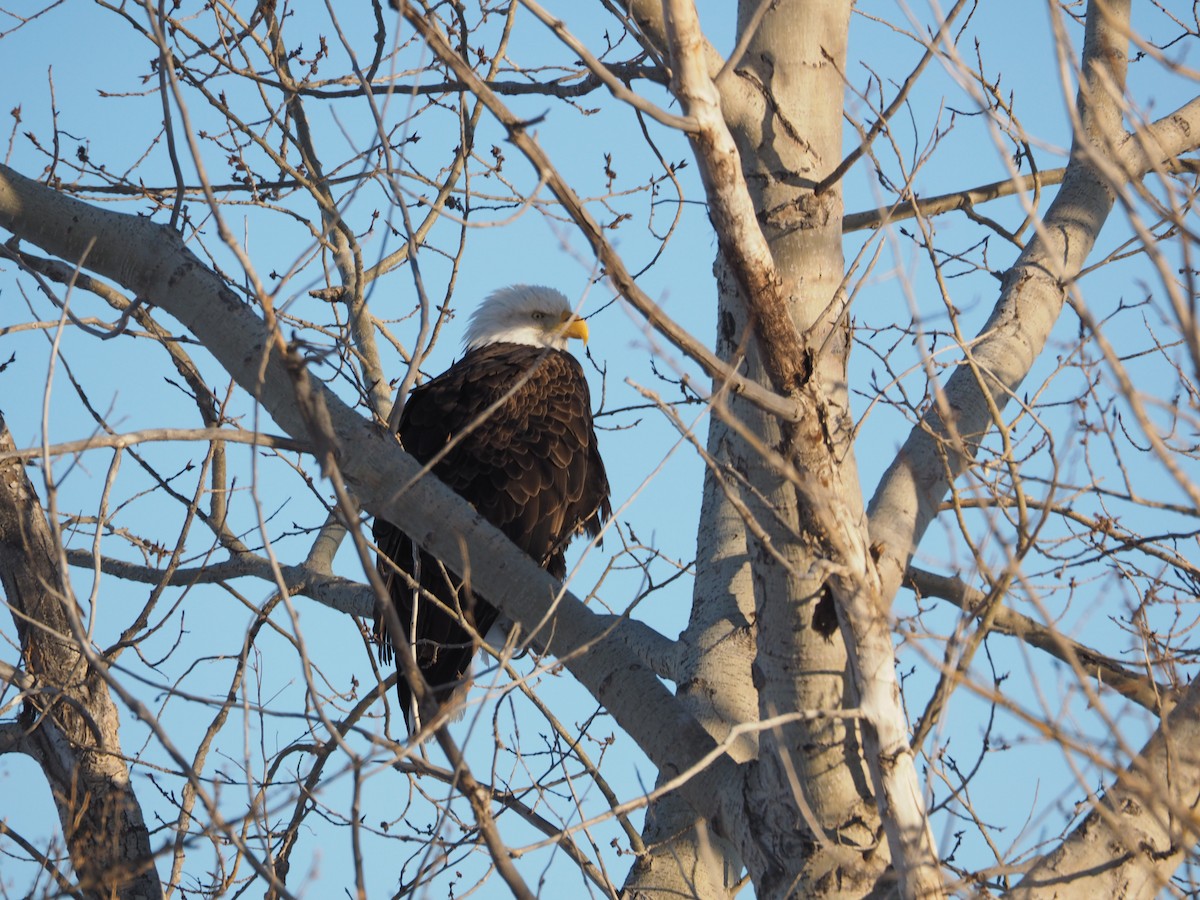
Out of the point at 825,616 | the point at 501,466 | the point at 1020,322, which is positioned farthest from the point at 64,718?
the point at 1020,322

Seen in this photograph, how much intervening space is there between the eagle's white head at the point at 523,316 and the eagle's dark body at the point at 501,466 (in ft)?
2.51

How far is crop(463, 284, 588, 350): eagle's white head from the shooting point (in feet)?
18.9

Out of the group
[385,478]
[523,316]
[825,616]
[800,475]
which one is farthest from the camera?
[523,316]

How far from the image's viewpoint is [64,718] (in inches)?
135

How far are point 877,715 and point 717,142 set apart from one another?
1.03m

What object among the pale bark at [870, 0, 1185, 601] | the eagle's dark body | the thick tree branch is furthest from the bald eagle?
the thick tree branch

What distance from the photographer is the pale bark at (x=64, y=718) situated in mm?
3268

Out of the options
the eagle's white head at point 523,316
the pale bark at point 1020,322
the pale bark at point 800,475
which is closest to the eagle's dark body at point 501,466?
the eagle's white head at point 523,316

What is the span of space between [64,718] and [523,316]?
9.66 feet

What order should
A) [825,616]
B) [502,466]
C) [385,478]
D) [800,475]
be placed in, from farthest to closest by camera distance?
[502,466]
[385,478]
[825,616]
[800,475]

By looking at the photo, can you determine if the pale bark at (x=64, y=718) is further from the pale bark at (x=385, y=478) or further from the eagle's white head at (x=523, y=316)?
the eagle's white head at (x=523, y=316)

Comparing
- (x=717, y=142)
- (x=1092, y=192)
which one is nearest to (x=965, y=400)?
(x=1092, y=192)

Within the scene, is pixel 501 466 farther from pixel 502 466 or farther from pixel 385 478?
pixel 385 478

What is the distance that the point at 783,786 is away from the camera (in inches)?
94.6
